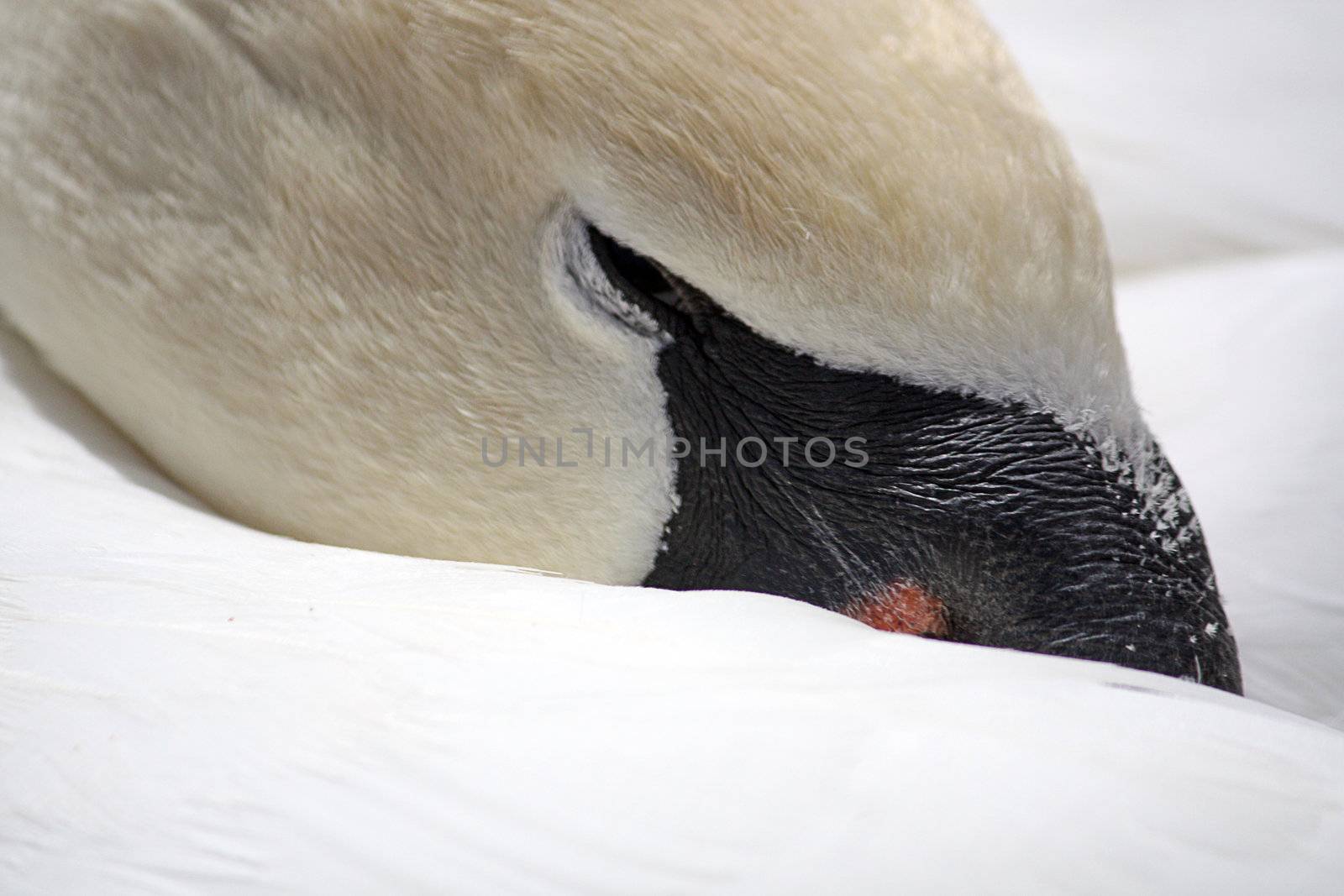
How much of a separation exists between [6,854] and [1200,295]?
181 cm

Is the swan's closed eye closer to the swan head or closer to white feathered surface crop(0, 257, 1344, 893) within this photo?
the swan head

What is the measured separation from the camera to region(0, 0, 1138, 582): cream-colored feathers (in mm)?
1238

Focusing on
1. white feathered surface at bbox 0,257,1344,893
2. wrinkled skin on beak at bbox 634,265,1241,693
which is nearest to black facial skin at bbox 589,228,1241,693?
wrinkled skin on beak at bbox 634,265,1241,693

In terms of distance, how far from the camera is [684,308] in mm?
1354

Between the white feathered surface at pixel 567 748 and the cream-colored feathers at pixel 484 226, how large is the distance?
27 centimetres

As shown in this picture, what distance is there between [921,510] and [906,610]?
10cm

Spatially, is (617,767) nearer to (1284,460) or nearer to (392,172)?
(392,172)

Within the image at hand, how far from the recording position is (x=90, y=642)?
1040 mm

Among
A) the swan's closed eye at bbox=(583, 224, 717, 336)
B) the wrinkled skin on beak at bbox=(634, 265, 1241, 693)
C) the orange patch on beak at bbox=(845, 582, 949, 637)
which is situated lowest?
the orange patch on beak at bbox=(845, 582, 949, 637)

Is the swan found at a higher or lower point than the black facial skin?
lower

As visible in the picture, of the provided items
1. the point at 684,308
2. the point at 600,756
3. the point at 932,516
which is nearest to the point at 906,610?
the point at 932,516

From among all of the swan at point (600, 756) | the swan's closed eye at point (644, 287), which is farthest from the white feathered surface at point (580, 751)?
the swan's closed eye at point (644, 287)

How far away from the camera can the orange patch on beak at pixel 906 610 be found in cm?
131

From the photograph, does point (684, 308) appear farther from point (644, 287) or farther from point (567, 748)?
point (567, 748)
